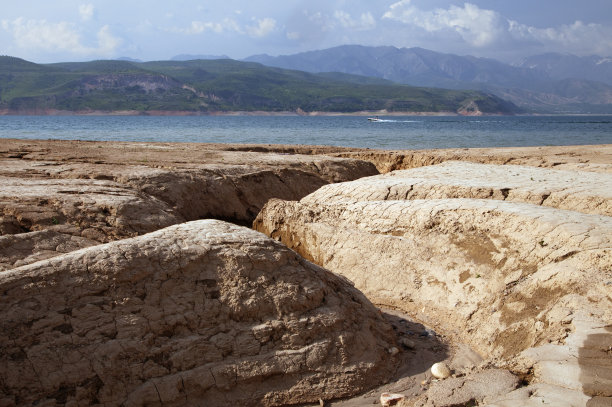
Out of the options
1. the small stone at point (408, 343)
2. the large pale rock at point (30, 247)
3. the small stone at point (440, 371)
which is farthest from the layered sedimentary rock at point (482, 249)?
the large pale rock at point (30, 247)

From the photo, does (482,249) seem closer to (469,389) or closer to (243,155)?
(469,389)

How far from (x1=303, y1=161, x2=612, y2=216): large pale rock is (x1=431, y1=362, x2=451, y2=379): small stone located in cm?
344

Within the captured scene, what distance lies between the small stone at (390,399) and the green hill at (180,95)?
8744 centimetres

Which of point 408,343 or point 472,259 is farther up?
point 472,259

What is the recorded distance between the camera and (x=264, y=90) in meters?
121

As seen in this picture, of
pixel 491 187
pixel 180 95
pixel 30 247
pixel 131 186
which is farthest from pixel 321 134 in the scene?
pixel 180 95

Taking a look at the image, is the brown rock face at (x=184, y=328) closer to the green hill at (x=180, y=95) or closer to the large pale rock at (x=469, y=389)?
the large pale rock at (x=469, y=389)

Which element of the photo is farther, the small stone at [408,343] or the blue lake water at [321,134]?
the blue lake water at [321,134]

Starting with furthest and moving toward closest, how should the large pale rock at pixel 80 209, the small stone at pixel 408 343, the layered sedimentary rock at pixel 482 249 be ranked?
the large pale rock at pixel 80 209 → the small stone at pixel 408 343 → the layered sedimentary rock at pixel 482 249

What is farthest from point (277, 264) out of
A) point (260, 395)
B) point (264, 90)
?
point (264, 90)

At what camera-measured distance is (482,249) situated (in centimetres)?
617

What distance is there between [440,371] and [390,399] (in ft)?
2.16

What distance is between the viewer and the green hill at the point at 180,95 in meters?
88.8

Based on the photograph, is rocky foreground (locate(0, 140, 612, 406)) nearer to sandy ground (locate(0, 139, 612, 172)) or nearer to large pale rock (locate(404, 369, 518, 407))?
large pale rock (locate(404, 369, 518, 407))
